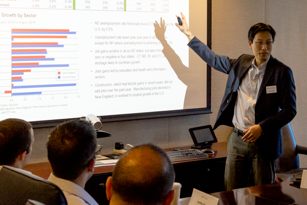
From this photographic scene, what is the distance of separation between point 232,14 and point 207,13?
337 millimetres

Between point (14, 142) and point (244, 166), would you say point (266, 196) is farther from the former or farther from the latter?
point (14, 142)

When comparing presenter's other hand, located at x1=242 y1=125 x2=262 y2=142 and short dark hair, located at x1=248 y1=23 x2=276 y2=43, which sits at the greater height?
short dark hair, located at x1=248 y1=23 x2=276 y2=43

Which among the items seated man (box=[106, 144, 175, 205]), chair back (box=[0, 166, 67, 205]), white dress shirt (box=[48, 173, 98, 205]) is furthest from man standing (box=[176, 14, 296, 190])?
chair back (box=[0, 166, 67, 205])

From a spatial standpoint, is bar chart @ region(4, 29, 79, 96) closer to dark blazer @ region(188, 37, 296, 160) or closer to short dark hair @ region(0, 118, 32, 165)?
short dark hair @ region(0, 118, 32, 165)

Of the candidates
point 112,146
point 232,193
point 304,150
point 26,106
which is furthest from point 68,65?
point 304,150

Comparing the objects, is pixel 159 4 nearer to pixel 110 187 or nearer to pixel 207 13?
pixel 207 13

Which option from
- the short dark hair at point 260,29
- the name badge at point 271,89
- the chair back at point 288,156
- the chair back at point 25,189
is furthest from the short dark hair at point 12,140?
the chair back at point 288,156

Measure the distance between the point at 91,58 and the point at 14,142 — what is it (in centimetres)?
153

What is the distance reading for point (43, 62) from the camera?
113 inches

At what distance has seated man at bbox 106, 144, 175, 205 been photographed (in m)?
0.95

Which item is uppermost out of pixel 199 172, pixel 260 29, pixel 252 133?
pixel 260 29

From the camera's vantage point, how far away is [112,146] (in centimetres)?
324

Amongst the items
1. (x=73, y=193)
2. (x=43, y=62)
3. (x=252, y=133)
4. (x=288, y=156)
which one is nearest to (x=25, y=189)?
(x=73, y=193)

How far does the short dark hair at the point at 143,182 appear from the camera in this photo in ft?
3.10
